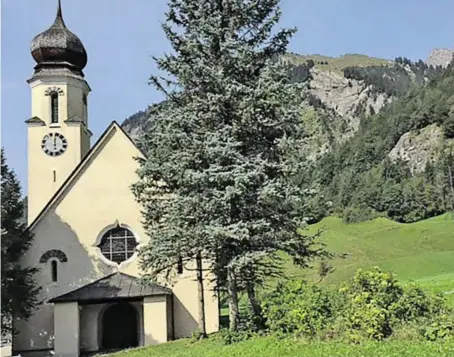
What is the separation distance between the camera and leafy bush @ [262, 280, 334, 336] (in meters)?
16.0

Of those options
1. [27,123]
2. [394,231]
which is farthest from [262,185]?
[394,231]

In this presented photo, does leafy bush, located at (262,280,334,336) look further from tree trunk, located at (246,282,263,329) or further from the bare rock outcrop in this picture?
the bare rock outcrop

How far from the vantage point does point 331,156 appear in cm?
13762

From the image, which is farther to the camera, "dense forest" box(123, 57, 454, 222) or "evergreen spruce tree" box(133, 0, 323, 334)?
"dense forest" box(123, 57, 454, 222)

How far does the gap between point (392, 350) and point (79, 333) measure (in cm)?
1577

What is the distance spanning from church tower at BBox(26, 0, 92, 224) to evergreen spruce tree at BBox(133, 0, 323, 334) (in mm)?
11703

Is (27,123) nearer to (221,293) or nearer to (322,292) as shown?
(221,293)

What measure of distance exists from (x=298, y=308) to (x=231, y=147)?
16.4ft

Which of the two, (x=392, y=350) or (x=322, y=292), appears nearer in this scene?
(x=392, y=350)

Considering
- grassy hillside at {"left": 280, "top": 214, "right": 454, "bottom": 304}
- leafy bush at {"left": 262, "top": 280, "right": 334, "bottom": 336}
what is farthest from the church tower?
grassy hillside at {"left": 280, "top": 214, "right": 454, "bottom": 304}

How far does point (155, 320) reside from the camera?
2541 cm

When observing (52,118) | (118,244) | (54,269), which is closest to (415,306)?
(118,244)

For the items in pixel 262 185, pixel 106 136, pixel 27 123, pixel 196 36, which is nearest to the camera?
pixel 262 185

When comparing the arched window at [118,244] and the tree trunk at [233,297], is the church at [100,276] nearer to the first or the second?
the arched window at [118,244]
